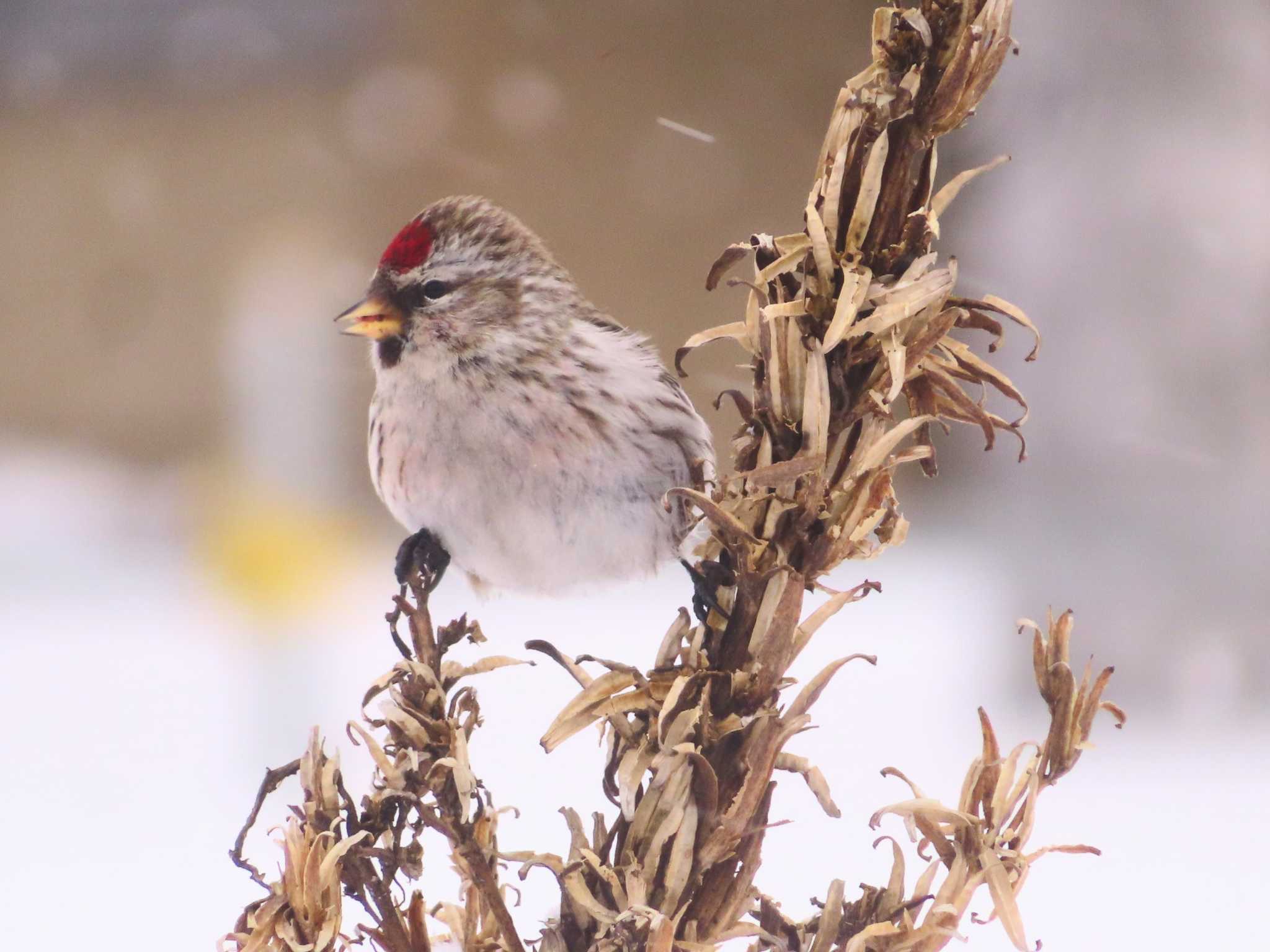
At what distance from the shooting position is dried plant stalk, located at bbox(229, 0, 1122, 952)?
34cm

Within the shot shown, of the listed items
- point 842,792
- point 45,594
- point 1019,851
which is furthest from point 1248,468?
point 45,594

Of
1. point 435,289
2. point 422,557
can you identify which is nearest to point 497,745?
point 422,557

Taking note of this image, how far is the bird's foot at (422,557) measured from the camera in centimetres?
53

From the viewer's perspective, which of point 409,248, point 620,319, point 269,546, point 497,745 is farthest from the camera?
point 269,546

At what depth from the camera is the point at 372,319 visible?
1.55ft

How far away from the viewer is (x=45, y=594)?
0.96 metres

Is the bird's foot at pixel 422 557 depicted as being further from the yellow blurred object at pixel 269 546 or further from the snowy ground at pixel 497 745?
the yellow blurred object at pixel 269 546

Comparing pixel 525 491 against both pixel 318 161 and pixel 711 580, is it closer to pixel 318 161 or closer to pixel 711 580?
pixel 711 580

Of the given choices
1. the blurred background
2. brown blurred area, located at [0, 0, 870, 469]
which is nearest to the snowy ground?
the blurred background

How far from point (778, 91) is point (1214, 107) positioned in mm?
503

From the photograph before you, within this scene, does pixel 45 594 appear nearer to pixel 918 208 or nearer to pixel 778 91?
pixel 778 91

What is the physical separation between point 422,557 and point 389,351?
0.33 ft

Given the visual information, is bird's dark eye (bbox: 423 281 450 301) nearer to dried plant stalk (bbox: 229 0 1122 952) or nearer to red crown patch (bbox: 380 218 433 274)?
red crown patch (bbox: 380 218 433 274)

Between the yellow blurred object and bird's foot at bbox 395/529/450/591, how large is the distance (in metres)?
0.24
